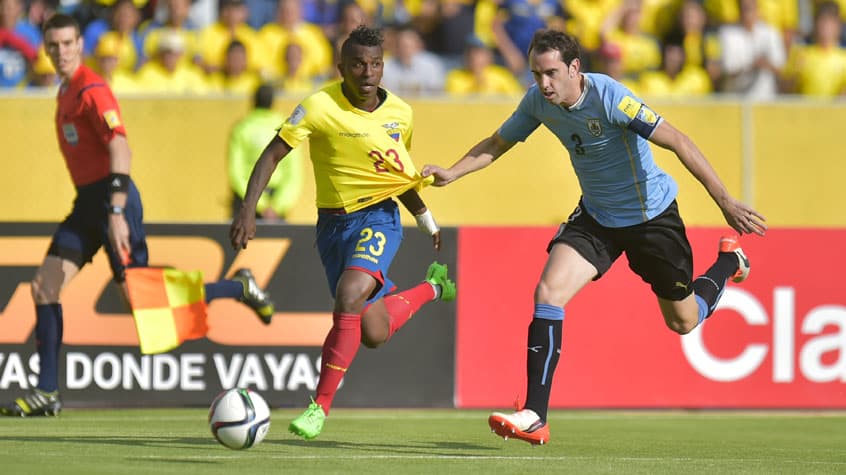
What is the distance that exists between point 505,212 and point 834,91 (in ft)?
13.4

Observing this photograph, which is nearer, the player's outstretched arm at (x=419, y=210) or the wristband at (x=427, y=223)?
the player's outstretched arm at (x=419, y=210)

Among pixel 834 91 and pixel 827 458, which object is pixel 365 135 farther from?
pixel 834 91

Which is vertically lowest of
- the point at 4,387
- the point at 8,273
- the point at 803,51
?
the point at 4,387

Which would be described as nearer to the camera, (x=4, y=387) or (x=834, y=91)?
(x=4, y=387)

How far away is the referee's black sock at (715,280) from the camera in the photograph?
9789mm

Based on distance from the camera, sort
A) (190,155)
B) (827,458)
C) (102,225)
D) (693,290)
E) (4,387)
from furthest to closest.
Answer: (190,155) < (4,387) < (102,225) < (693,290) < (827,458)

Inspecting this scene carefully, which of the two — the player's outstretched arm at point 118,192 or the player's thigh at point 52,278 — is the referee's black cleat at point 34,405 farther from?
the player's outstretched arm at point 118,192

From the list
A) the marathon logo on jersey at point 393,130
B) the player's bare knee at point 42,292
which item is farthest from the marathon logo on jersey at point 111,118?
the marathon logo on jersey at point 393,130

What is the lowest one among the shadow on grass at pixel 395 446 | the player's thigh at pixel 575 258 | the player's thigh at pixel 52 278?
the shadow on grass at pixel 395 446

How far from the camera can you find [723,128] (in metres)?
15.4

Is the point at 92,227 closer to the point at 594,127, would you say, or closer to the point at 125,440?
the point at 125,440

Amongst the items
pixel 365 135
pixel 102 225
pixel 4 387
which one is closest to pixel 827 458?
pixel 365 135

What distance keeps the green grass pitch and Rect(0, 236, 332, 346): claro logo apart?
60 centimetres

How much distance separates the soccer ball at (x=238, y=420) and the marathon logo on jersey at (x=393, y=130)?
1.97 meters
